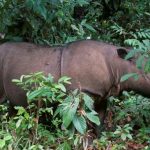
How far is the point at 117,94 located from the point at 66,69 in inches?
24.3

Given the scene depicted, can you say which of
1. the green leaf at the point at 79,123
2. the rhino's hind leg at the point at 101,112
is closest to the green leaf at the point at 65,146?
the green leaf at the point at 79,123

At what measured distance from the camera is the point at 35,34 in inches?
216

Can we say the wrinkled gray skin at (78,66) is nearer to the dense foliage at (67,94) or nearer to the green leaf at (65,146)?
the dense foliage at (67,94)

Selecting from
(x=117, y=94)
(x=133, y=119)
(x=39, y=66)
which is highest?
(x=39, y=66)

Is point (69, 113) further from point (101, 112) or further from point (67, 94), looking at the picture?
point (101, 112)

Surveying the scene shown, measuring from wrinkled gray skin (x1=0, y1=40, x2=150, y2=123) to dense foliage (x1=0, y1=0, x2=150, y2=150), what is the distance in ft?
0.78

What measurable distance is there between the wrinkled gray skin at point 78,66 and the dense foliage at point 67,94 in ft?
0.78

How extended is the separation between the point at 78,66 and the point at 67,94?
37cm

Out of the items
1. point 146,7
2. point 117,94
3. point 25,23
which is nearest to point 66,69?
point 117,94

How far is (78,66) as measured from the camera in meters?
4.52

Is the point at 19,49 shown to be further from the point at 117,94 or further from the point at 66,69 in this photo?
the point at 117,94

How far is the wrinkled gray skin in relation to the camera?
4.51 metres

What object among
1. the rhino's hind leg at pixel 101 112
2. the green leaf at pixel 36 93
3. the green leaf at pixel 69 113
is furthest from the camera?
the rhino's hind leg at pixel 101 112

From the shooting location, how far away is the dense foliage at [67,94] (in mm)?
3514
